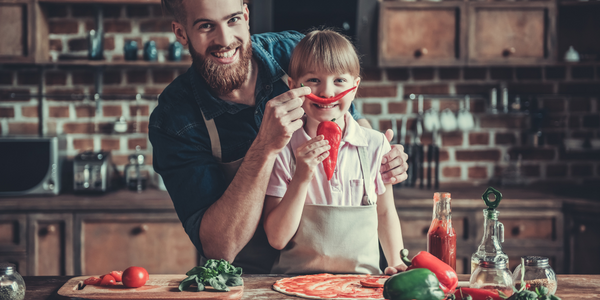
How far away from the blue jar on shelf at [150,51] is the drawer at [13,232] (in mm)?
1137

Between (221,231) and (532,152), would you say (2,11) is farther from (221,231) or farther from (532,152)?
(532,152)

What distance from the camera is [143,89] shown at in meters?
3.36

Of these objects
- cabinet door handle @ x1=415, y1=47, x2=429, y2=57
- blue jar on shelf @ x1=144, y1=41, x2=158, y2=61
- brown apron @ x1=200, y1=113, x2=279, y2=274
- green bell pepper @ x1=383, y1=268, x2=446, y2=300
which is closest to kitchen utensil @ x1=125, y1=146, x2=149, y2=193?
blue jar on shelf @ x1=144, y1=41, x2=158, y2=61

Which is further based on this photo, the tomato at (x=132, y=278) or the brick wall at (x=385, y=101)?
the brick wall at (x=385, y=101)

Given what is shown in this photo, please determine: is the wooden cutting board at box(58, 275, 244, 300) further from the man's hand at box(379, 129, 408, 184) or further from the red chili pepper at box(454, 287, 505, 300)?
the man's hand at box(379, 129, 408, 184)

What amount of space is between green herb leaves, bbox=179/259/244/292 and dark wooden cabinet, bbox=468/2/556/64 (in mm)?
2358

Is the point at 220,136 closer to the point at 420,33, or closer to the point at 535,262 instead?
the point at 535,262

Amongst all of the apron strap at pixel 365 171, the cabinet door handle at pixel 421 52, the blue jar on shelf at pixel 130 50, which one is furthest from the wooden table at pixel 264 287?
the blue jar on shelf at pixel 130 50

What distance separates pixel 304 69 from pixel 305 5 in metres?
1.67

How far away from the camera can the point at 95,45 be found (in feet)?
10.3

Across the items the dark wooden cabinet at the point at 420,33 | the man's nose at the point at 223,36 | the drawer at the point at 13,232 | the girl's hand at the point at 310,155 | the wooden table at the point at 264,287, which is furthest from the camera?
the dark wooden cabinet at the point at 420,33

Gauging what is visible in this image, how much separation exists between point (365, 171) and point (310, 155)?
283 mm

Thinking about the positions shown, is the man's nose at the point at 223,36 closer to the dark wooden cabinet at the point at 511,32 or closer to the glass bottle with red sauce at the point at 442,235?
the glass bottle with red sauce at the point at 442,235

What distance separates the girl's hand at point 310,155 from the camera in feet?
4.46
